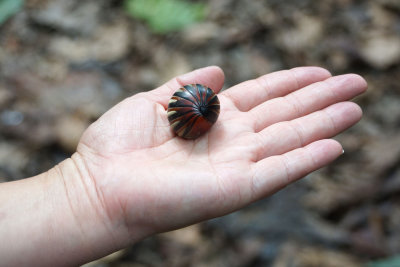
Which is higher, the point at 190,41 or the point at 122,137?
the point at 190,41

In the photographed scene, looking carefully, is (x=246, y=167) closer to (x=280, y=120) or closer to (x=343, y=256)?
(x=280, y=120)

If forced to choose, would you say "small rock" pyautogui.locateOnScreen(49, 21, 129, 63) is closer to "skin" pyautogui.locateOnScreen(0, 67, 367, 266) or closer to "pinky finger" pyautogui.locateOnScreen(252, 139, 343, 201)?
"skin" pyautogui.locateOnScreen(0, 67, 367, 266)

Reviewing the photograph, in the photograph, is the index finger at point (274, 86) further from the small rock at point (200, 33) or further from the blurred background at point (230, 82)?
the small rock at point (200, 33)

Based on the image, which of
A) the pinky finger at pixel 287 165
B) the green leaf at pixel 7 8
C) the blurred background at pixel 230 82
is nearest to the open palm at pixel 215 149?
the pinky finger at pixel 287 165

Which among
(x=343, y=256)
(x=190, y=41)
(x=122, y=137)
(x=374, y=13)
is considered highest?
(x=190, y=41)

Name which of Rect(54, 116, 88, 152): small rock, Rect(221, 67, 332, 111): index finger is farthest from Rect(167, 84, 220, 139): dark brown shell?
Rect(54, 116, 88, 152): small rock

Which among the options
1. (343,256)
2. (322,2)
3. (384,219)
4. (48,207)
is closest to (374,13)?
(322,2)
